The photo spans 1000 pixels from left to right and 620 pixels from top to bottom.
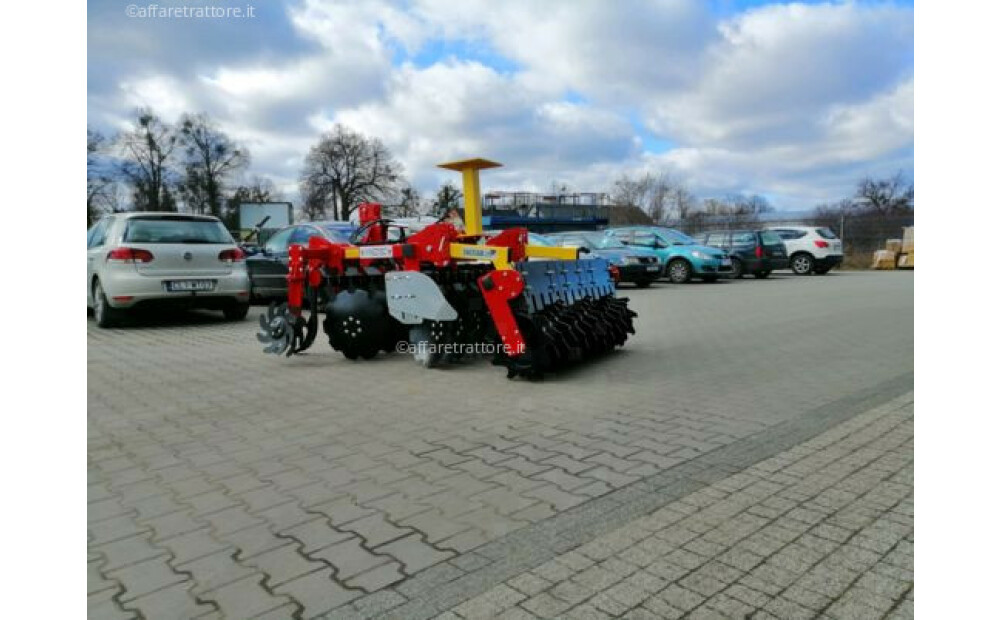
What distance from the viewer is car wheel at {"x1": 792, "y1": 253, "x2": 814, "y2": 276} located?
74.7ft

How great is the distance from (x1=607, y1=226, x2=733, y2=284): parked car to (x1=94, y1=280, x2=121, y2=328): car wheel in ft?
42.8

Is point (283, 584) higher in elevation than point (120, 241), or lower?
lower

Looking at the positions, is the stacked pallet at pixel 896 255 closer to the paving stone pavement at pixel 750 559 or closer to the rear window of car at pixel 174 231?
the rear window of car at pixel 174 231

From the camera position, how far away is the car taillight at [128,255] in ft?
30.5

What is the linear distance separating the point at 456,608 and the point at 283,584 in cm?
69

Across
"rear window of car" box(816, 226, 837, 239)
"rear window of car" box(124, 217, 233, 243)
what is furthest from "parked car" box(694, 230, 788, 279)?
"rear window of car" box(124, 217, 233, 243)

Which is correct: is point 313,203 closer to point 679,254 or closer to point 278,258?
point 679,254

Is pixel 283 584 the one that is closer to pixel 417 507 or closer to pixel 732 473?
pixel 417 507

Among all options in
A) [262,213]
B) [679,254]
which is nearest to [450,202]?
[679,254]

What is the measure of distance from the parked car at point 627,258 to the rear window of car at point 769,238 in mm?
5007

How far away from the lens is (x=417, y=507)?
326 centimetres

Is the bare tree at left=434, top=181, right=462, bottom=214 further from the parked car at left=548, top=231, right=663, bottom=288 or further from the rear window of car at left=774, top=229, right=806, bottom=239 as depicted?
the rear window of car at left=774, top=229, right=806, bottom=239

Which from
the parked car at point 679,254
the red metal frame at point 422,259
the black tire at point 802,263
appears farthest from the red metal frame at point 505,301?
the black tire at point 802,263
